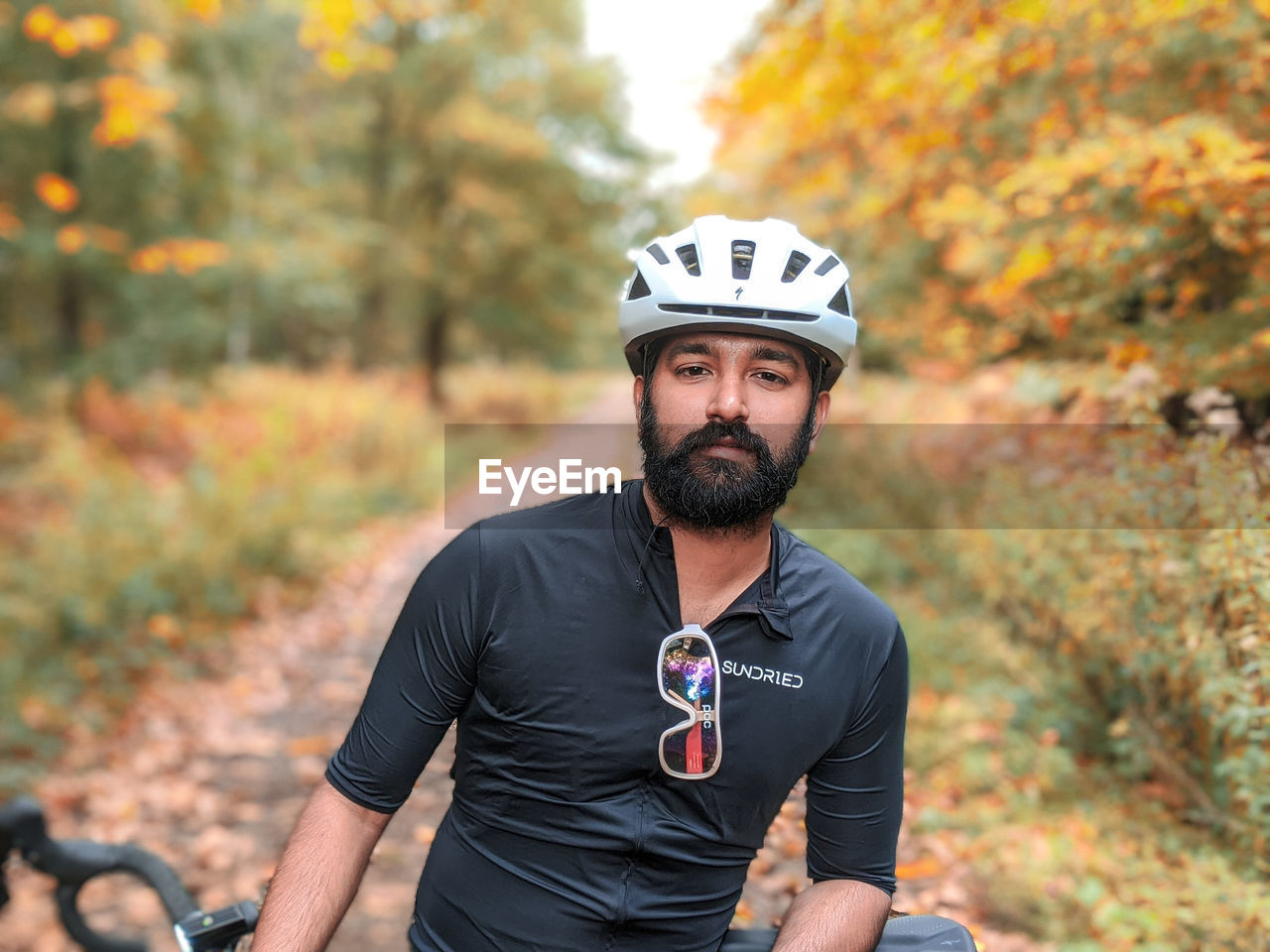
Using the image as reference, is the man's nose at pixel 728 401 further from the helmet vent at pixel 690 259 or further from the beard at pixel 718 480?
the helmet vent at pixel 690 259

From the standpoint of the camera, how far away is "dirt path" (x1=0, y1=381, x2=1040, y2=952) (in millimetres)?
3297

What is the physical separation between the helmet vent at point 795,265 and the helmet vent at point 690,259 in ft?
0.67

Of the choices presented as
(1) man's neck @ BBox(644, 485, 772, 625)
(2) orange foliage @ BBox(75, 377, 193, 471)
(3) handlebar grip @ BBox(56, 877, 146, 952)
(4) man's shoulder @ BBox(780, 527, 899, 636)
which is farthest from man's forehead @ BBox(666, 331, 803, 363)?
(2) orange foliage @ BBox(75, 377, 193, 471)

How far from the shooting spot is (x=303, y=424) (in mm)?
12688

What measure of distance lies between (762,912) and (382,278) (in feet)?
58.0

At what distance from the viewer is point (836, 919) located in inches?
75.9

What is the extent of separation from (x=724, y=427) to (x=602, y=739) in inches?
28.2

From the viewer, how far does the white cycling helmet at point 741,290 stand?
206 centimetres

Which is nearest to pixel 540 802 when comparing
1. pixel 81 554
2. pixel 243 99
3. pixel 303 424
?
pixel 81 554

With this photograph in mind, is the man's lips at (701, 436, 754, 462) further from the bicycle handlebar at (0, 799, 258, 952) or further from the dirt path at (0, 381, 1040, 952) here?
the bicycle handlebar at (0, 799, 258, 952)

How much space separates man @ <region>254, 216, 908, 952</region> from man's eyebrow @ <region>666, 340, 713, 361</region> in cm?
1

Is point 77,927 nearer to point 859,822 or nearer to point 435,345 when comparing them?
point 859,822

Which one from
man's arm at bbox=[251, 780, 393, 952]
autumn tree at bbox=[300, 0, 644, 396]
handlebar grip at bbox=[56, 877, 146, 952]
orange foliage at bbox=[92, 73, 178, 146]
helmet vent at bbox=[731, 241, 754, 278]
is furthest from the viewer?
autumn tree at bbox=[300, 0, 644, 396]

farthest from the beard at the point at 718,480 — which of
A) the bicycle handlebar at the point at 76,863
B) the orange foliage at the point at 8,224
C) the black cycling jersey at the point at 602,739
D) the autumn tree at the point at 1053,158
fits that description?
the orange foliage at the point at 8,224
